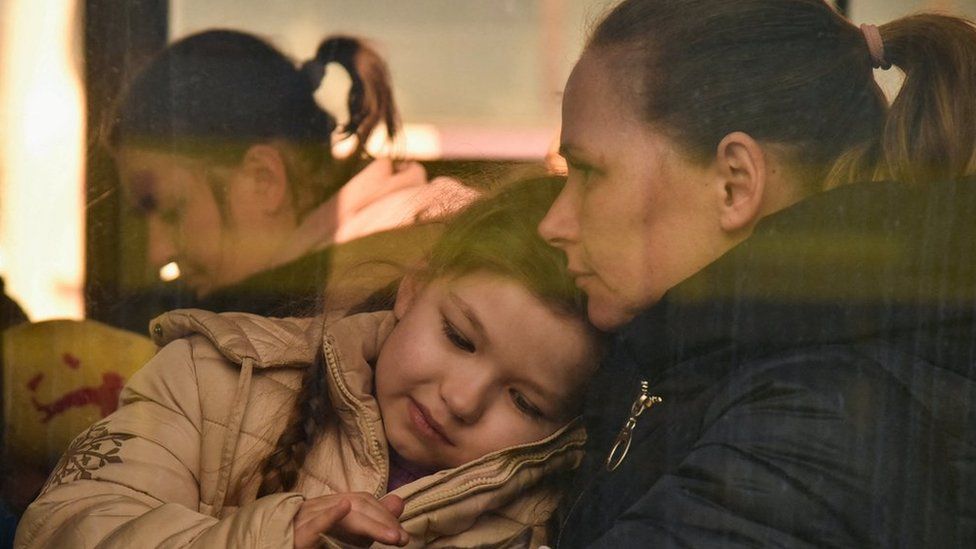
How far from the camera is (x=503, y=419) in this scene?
1.74 meters

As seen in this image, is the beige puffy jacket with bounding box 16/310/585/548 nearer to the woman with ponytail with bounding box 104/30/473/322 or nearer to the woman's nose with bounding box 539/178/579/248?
the woman with ponytail with bounding box 104/30/473/322

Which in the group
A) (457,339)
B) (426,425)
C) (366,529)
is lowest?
(366,529)

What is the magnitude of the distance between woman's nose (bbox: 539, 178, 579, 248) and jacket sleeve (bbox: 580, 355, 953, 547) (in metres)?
0.29

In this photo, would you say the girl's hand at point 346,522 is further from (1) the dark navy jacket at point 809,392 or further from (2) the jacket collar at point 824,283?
(2) the jacket collar at point 824,283

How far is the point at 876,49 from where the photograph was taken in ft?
5.68

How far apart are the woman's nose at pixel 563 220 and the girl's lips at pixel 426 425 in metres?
0.29

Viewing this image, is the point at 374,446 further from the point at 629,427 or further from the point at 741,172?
the point at 741,172

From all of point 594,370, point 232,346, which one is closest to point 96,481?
point 232,346

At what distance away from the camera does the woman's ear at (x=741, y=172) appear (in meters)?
1.72

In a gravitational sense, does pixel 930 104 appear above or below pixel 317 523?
above

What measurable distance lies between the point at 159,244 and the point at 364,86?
38cm

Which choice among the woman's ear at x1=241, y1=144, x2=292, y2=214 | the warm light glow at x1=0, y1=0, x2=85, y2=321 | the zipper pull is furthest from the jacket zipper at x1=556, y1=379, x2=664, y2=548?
the warm light glow at x1=0, y1=0, x2=85, y2=321

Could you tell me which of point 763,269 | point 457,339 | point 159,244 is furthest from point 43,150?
point 763,269

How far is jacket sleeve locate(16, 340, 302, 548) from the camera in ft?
5.56
